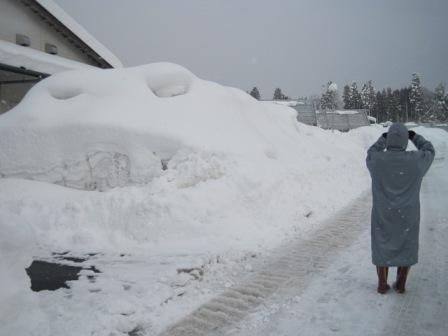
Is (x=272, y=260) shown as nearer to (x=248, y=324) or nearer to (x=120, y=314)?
(x=248, y=324)

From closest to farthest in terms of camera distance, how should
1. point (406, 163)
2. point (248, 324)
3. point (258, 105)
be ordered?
point (248, 324) → point (406, 163) → point (258, 105)

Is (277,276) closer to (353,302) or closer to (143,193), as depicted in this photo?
(353,302)

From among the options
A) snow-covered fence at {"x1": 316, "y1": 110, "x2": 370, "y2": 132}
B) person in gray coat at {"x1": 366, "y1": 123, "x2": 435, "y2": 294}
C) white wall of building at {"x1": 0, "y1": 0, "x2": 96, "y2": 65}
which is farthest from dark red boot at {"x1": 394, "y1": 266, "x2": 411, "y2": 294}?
snow-covered fence at {"x1": 316, "y1": 110, "x2": 370, "y2": 132}

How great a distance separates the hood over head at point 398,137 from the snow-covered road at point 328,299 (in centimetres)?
140

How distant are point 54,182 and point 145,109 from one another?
2.20 metres

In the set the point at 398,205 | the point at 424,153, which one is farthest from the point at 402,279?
the point at 424,153

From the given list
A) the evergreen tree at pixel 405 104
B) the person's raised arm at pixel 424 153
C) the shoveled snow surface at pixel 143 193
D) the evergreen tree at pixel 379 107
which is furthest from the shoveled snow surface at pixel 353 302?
the evergreen tree at pixel 379 107

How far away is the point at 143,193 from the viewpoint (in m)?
6.38

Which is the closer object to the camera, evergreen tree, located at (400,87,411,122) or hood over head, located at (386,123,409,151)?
hood over head, located at (386,123,409,151)

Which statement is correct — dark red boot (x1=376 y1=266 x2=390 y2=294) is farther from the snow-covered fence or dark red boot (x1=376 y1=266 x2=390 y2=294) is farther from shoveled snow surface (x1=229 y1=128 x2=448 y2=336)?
the snow-covered fence

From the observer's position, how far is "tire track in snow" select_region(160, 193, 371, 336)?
11.3ft

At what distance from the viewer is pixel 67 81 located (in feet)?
29.8

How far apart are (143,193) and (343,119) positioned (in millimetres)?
35384

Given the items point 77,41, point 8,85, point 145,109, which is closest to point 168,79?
point 145,109
